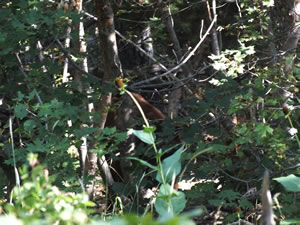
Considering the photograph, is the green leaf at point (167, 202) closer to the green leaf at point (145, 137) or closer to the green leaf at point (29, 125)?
the green leaf at point (145, 137)

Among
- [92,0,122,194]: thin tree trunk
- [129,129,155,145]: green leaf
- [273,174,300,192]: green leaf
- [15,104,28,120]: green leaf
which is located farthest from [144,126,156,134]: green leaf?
[92,0,122,194]: thin tree trunk

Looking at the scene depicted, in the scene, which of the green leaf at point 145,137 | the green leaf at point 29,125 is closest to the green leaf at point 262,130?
the green leaf at point 29,125

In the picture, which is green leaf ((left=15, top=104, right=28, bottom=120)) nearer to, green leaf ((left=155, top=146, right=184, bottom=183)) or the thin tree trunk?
the thin tree trunk

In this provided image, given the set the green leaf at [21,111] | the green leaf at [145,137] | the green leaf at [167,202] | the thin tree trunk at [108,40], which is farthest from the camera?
the thin tree trunk at [108,40]

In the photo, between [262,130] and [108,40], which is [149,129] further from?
[108,40]

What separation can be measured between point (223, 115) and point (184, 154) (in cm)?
62

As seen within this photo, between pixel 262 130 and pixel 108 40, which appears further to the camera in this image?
pixel 108 40

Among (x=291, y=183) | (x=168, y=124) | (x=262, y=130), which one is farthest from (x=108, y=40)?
(x=291, y=183)

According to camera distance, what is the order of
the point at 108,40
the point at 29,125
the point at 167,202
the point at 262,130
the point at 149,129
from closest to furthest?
the point at 167,202, the point at 149,129, the point at 29,125, the point at 262,130, the point at 108,40

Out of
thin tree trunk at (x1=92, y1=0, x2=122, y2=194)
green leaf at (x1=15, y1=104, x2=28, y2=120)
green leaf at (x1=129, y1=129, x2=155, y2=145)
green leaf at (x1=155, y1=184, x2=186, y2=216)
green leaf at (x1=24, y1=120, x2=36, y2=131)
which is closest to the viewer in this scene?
green leaf at (x1=155, y1=184, x2=186, y2=216)

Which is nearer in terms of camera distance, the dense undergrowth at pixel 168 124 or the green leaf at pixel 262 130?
the dense undergrowth at pixel 168 124

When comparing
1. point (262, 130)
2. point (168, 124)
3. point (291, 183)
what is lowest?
point (168, 124)

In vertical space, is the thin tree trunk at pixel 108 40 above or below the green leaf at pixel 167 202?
above

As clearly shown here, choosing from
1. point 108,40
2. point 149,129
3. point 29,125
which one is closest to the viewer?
point 149,129
